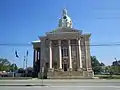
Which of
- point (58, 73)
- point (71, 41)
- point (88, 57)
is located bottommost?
point (58, 73)

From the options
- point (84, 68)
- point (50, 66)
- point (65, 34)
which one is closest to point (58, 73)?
point (50, 66)

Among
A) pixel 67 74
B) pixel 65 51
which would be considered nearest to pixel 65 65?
pixel 65 51

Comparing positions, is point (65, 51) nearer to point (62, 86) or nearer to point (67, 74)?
point (67, 74)

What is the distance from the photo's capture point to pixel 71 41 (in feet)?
214

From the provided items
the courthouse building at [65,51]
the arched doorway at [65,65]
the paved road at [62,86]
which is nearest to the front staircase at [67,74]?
the courthouse building at [65,51]

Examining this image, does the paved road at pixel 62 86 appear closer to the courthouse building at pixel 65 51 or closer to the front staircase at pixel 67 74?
the front staircase at pixel 67 74

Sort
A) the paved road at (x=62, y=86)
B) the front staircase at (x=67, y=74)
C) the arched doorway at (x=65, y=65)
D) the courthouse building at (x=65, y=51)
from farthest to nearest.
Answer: the arched doorway at (x=65, y=65)
the courthouse building at (x=65, y=51)
the front staircase at (x=67, y=74)
the paved road at (x=62, y=86)

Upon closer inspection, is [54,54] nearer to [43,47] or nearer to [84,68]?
[43,47]

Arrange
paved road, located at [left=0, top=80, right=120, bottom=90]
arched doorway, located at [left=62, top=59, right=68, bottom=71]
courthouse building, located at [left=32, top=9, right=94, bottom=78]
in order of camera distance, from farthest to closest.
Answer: arched doorway, located at [left=62, top=59, right=68, bottom=71] → courthouse building, located at [left=32, top=9, right=94, bottom=78] → paved road, located at [left=0, top=80, right=120, bottom=90]

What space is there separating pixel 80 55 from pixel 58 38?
896 centimetres

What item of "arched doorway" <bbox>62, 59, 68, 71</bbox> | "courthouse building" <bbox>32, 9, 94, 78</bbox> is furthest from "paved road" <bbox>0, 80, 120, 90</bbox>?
"arched doorway" <bbox>62, 59, 68, 71</bbox>

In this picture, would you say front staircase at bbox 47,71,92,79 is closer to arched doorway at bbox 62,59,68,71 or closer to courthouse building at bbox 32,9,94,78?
courthouse building at bbox 32,9,94,78

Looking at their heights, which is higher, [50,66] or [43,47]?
[43,47]

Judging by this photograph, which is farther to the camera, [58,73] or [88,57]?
[88,57]
